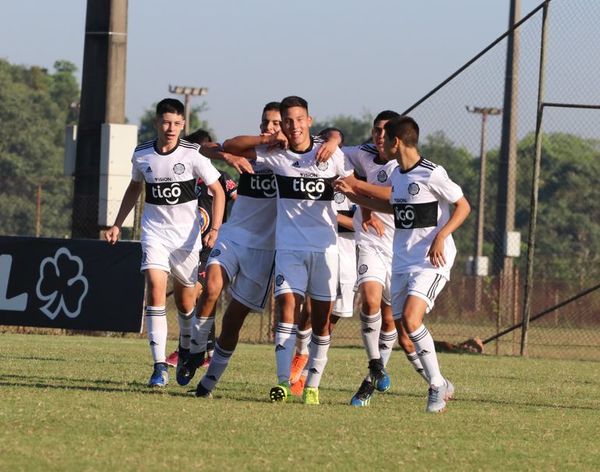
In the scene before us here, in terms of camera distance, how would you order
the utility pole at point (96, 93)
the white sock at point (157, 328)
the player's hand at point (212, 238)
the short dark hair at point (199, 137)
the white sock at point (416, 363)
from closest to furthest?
the white sock at point (416, 363), the player's hand at point (212, 238), the white sock at point (157, 328), the short dark hair at point (199, 137), the utility pole at point (96, 93)

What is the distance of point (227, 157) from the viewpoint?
10.5m

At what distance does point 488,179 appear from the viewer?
77.2m

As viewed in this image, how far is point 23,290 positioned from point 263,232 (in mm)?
9435

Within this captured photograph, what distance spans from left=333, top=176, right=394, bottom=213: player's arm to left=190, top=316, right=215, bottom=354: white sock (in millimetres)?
1508

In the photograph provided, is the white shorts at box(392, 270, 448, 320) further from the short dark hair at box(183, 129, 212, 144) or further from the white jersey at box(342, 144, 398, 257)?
the short dark hair at box(183, 129, 212, 144)

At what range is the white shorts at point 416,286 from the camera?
10.3 meters

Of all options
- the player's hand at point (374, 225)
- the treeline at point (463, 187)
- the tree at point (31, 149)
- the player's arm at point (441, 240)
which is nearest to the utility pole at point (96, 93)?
the player's hand at point (374, 225)

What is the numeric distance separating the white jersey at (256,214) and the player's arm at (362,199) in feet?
2.12

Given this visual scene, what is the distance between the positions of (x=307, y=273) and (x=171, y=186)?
1.77 meters

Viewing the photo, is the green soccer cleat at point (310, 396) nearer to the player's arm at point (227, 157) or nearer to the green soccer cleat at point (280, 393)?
the green soccer cleat at point (280, 393)

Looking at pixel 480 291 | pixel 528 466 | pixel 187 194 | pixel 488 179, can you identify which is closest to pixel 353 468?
pixel 528 466

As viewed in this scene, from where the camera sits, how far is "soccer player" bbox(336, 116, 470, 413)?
10.3 m

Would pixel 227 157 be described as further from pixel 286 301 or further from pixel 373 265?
pixel 373 265

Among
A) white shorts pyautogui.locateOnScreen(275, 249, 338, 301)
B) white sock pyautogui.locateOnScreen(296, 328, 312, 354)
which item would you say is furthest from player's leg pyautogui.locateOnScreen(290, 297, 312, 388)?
white shorts pyautogui.locateOnScreen(275, 249, 338, 301)
